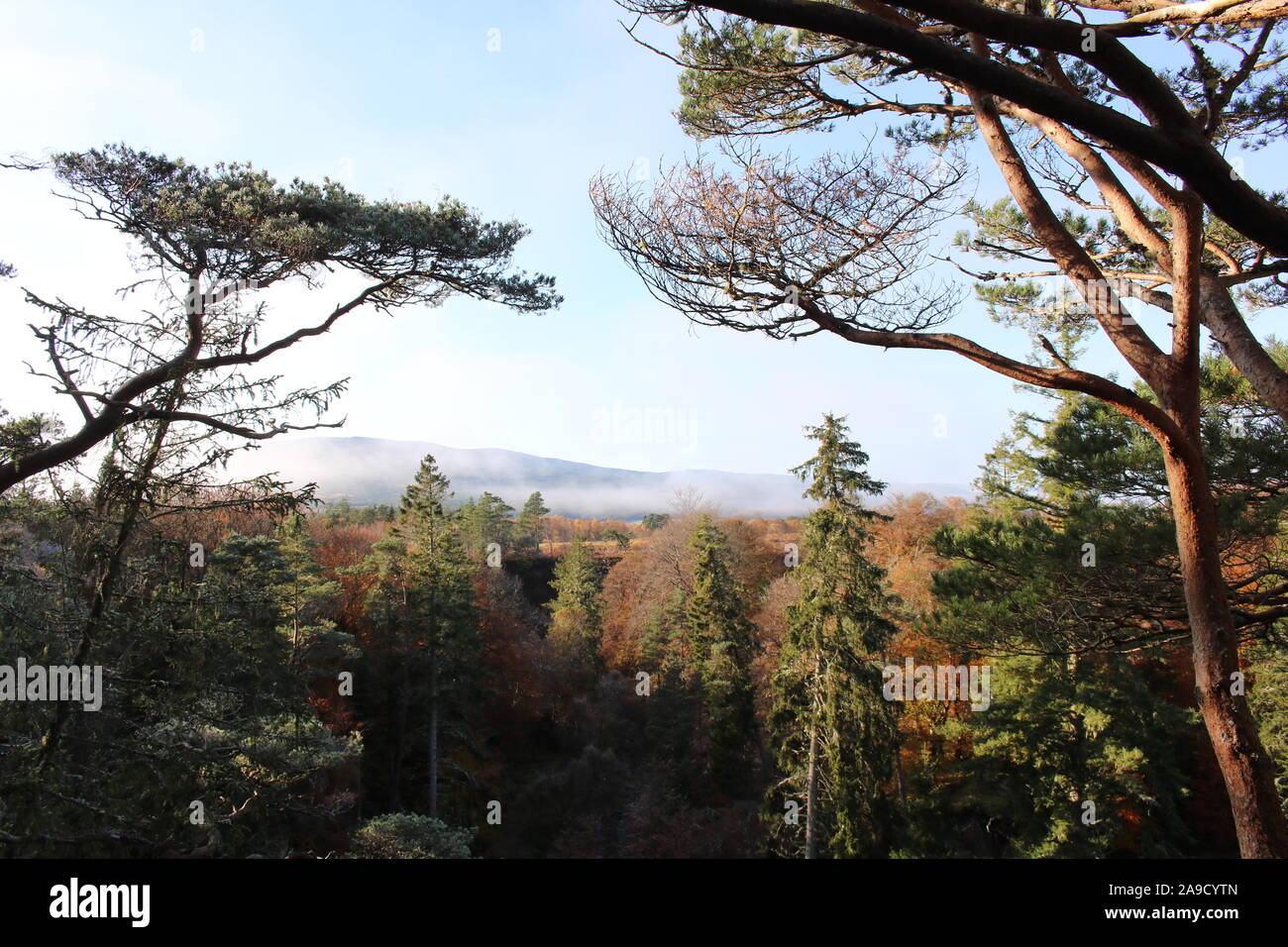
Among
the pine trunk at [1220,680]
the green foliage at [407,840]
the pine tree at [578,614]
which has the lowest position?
the green foliage at [407,840]

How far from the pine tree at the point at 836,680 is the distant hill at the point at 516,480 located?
1.07m

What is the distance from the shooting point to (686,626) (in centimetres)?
2342

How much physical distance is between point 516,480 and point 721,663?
2758 inches

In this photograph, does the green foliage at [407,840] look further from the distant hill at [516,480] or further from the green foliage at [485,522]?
the green foliage at [485,522]

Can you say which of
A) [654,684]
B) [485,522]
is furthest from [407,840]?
[485,522]

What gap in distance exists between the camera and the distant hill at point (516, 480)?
1289cm

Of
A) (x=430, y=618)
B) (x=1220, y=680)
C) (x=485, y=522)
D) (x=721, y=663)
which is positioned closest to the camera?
(x=1220, y=680)

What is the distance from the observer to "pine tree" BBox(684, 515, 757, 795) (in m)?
19.7

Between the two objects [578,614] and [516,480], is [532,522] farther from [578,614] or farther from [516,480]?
[516,480]

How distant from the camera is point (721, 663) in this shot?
19.8m

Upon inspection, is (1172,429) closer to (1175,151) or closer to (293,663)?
(1175,151)

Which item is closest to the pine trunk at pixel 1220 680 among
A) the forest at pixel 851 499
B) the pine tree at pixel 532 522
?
the forest at pixel 851 499

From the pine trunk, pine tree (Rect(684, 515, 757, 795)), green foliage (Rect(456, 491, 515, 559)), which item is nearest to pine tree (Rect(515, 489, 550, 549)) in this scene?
green foliage (Rect(456, 491, 515, 559))

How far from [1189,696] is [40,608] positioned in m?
24.0
